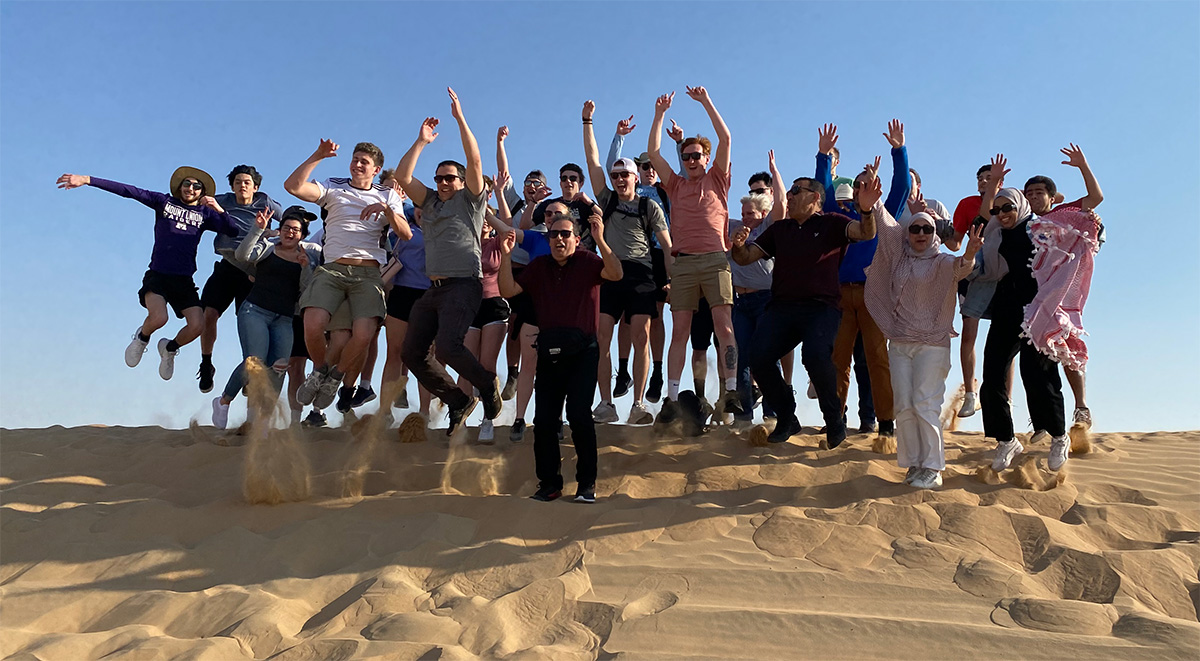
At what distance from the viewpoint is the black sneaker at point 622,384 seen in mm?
7961

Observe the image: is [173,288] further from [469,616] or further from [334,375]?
[469,616]

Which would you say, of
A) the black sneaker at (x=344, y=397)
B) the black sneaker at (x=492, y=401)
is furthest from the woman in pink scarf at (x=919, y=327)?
the black sneaker at (x=344, y=397)

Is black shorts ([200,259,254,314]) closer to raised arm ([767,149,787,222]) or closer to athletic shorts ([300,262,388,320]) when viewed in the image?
athletic shorts ([300,262,388,320])

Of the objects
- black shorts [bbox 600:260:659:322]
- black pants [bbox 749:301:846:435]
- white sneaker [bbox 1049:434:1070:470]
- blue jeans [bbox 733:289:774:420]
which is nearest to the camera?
white sneaker [bbox 1049:434:1070:470]

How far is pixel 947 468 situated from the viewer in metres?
5.73

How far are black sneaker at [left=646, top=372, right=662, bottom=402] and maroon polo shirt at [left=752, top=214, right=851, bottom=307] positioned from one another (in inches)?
77.0

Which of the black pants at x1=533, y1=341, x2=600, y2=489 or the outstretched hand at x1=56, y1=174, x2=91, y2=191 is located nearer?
the black pants at x1=533, y1=341, x2=600, y2=489

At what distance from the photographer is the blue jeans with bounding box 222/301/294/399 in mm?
6859

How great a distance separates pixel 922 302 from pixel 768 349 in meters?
1.06

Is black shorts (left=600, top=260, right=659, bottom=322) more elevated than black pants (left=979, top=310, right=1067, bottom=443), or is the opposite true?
black shorts (left=600, top=260, right=659, bottom=322)

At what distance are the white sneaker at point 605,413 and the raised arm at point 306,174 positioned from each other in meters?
2.92

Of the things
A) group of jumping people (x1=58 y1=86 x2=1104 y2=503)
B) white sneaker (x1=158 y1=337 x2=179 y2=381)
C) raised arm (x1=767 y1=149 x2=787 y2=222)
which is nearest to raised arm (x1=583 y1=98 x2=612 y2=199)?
group of jumping people (x1=58 y1=86 x2=1104 y2=503)

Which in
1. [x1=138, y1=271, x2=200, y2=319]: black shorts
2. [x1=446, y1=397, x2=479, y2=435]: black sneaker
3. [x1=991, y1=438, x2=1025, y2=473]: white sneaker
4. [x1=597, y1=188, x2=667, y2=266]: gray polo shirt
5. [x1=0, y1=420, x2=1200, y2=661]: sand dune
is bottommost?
[x1=0, y1=420, x2=1200, y2=661]: sand dune

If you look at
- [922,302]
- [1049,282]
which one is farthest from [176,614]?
[1049,282]
